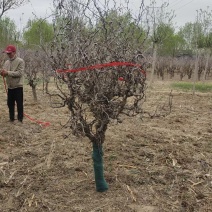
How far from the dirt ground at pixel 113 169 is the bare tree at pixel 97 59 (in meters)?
0.55

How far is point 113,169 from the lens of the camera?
411cm

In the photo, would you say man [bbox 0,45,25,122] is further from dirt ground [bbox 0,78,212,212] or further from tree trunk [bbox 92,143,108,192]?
tree trunk [bbox 92,143,108,192]

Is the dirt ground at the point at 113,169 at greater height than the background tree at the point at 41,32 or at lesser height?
lesser

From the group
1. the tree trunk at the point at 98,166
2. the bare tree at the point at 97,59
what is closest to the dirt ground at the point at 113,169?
A: the tree trunk at the point at 98,166

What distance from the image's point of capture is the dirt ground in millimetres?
3318

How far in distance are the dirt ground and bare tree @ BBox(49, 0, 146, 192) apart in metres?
0.55

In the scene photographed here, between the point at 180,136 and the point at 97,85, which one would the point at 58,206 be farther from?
the point at 180,136

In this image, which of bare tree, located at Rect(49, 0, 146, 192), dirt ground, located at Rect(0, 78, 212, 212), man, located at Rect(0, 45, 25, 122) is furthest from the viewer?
man, located at Rect(0, 45, 25, 122)

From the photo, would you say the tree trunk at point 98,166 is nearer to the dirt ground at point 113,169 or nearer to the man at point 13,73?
the dirt ground at point 113,169

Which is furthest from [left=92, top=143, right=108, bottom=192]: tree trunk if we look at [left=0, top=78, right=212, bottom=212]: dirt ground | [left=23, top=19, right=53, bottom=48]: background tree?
[left=23, top=19, right=53, bottom=48]: background tree

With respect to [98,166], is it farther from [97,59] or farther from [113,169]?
[97,59]

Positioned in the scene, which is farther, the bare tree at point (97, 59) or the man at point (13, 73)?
the man at point (13, 73)

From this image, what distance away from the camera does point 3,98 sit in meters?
9.80

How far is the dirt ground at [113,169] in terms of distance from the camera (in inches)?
131
